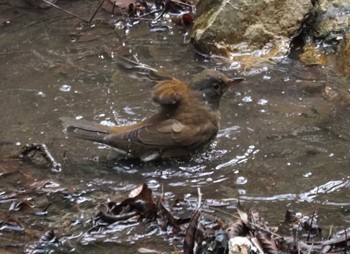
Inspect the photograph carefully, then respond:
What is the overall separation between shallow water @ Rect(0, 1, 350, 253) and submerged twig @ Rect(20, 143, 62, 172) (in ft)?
0.28

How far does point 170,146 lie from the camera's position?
19.0 feet

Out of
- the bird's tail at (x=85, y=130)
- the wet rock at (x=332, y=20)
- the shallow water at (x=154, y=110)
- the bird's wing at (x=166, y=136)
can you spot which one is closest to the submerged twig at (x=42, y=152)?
the shallow water at (x=154, y=110)

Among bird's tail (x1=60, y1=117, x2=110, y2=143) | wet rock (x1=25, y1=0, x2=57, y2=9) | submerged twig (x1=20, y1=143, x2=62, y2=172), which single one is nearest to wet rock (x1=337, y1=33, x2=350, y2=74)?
bird's tail (x1=60, y1=117, x2=110, y2=143)

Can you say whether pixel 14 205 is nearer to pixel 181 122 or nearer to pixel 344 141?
pixel 181 122

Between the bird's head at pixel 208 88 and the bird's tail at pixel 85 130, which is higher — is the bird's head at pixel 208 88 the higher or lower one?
the higher one

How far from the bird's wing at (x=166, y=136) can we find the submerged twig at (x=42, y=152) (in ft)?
1.49

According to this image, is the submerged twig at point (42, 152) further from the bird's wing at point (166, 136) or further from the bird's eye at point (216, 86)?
the bird's eye at point (216, 86)

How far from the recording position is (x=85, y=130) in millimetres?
5871

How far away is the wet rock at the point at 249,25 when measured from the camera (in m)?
8.30

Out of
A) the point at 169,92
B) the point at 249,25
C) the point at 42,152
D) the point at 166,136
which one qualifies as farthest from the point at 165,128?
the point at 249,25

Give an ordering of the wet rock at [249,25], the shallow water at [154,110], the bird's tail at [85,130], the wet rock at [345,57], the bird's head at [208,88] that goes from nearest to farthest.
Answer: the shallow water at [154,110], the bird's tail at [85,130], the bird's head at [208,88], the wet rock at [345,57], the wet rock at [249,25]

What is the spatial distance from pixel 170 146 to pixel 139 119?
0.92 metres

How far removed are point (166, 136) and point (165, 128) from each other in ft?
0.21

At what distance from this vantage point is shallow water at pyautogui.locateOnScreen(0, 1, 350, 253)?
17.0ft
